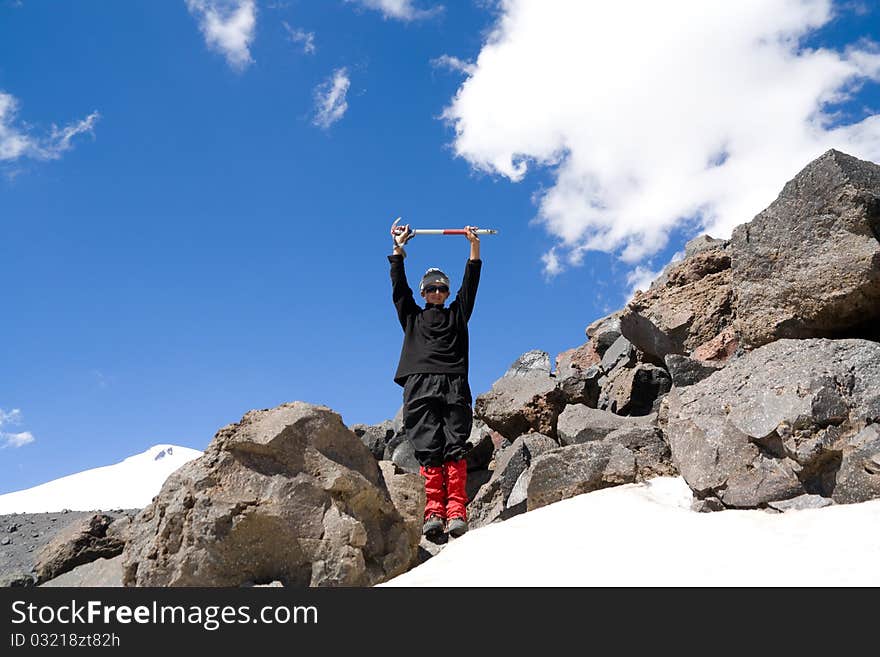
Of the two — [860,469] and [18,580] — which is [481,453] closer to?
[860,469]

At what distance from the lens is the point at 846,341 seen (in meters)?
5.27

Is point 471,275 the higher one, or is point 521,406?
point 471,275

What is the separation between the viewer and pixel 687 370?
6.61m

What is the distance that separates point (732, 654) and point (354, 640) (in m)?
1.77

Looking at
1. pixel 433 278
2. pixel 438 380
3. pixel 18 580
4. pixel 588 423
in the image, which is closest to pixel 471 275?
pixel 433 278

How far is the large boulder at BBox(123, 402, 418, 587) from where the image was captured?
509 centimetres

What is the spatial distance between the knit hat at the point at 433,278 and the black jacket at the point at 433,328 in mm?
209

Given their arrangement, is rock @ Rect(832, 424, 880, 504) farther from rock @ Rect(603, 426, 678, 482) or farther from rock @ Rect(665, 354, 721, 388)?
rock @ Rect(665, 354, 721, 388)

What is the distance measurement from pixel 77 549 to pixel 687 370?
19.9 ft

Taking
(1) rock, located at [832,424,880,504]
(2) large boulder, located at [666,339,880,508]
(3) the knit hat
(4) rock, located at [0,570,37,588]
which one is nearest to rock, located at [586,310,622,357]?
(3) the knit hat

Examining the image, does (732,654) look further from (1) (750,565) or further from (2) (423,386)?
(2) (423,386)

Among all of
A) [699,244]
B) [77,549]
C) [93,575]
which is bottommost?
[93,575]

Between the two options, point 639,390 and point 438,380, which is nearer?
point 438,380

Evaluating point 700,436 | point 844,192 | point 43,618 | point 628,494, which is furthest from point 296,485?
point 844,192
